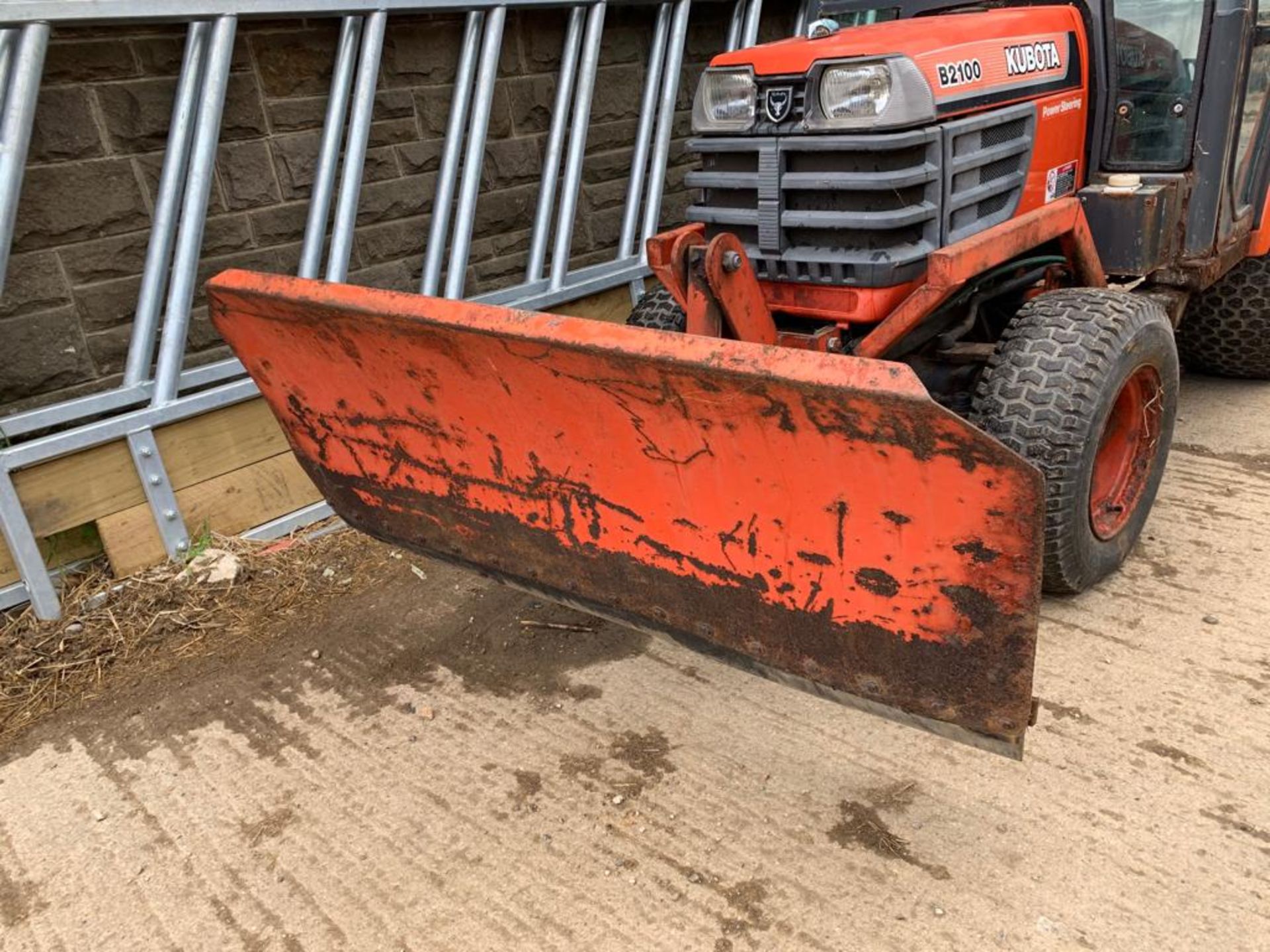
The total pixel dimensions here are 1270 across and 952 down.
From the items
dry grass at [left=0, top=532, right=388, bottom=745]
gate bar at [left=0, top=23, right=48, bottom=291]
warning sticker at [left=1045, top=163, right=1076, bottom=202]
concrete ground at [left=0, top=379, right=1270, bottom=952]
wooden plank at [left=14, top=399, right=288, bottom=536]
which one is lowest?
concrete ground at [left=0, top=379, right=1270, bottom=952]

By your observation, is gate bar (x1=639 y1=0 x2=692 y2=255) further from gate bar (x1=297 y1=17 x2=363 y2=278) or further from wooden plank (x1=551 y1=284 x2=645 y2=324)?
gate bar (x1=297 y1=17 x2=363 y2=278)

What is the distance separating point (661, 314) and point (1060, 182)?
1.43 m

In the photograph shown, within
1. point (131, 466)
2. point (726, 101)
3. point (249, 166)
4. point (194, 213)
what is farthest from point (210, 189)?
point (726, 101)

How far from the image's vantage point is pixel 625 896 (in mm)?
2186

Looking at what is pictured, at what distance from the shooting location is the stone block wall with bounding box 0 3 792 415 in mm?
3297

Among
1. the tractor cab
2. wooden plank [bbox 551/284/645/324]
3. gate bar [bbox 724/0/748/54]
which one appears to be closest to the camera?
the tractor cab

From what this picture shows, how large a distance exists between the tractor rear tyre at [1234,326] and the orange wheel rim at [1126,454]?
1.63m

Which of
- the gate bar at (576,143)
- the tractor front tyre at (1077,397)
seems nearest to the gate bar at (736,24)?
the gate bar at (576,143)

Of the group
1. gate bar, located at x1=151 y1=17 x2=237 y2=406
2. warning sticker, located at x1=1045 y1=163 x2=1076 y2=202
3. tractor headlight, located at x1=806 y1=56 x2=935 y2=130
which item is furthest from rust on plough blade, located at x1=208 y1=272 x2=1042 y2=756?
warning sticker, located at x1=1045 y1=163 x2=1076 y2=202

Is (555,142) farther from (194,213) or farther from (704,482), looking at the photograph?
(704,482)

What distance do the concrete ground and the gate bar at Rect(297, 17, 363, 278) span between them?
5.10ft

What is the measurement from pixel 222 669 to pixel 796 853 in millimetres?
1984

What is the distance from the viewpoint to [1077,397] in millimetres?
2680

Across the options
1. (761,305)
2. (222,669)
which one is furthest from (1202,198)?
(222,669)
